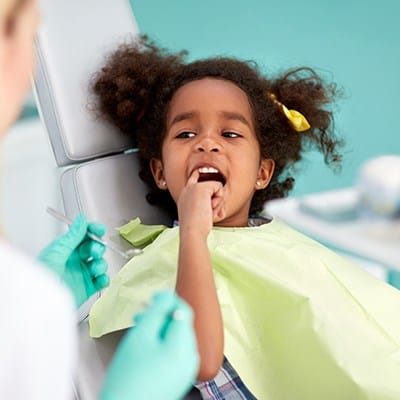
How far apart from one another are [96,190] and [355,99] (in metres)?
1.13

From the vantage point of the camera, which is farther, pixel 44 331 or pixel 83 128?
pixel 83 128

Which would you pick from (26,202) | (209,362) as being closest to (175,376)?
(209,362)

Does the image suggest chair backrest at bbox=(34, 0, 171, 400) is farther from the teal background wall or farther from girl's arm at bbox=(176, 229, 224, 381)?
the teal background wall

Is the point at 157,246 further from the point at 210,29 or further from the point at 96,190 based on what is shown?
the point at 210,29

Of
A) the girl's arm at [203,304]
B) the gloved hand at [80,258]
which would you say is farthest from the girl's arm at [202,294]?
the gloved hand at [80,258]

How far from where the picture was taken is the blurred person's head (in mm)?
673

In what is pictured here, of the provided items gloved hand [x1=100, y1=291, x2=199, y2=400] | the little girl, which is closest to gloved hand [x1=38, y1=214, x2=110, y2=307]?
the little girl

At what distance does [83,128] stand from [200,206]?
0.50m

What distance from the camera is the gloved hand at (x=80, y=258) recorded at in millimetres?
1271

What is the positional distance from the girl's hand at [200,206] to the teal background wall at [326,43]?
1.05m

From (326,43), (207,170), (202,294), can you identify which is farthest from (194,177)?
(326,43)

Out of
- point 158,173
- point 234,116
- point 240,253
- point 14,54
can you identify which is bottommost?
point 240,253

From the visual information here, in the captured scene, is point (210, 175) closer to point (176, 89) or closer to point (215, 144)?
point (215, 144)

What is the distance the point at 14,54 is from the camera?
0.68 m
